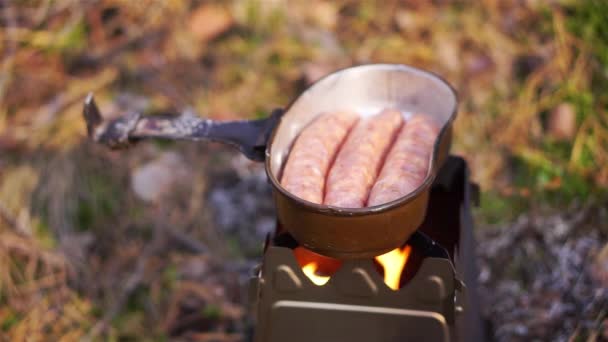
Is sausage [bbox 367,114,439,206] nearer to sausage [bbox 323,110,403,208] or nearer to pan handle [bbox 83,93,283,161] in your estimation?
sausage [bbox 323,110,403,208]

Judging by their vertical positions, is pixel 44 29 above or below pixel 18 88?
above

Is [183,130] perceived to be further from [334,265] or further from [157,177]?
[157,177]

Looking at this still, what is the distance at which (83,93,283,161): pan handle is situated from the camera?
8.27 ft

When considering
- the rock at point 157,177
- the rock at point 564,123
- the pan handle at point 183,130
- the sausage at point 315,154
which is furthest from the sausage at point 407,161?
the rock at point 157,177

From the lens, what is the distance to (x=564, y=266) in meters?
3.39

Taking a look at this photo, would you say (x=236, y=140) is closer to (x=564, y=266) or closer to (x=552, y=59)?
(x=564, y=266)

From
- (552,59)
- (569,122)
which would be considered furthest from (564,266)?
(552,59)

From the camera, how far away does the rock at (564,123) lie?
4.20 m

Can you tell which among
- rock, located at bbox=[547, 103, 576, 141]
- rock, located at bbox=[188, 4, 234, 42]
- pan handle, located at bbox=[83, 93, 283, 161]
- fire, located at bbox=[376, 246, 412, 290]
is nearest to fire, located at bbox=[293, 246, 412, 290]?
fire, located at bbox=[376, 246, 412, 290]

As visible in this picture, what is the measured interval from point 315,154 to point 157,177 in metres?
2.22

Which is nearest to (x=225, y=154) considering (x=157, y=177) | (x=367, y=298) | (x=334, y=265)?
(x=157, y=177)

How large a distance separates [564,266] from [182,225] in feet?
8.00

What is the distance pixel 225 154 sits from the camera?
447 cm

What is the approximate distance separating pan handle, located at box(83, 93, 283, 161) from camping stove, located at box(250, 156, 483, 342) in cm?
42
